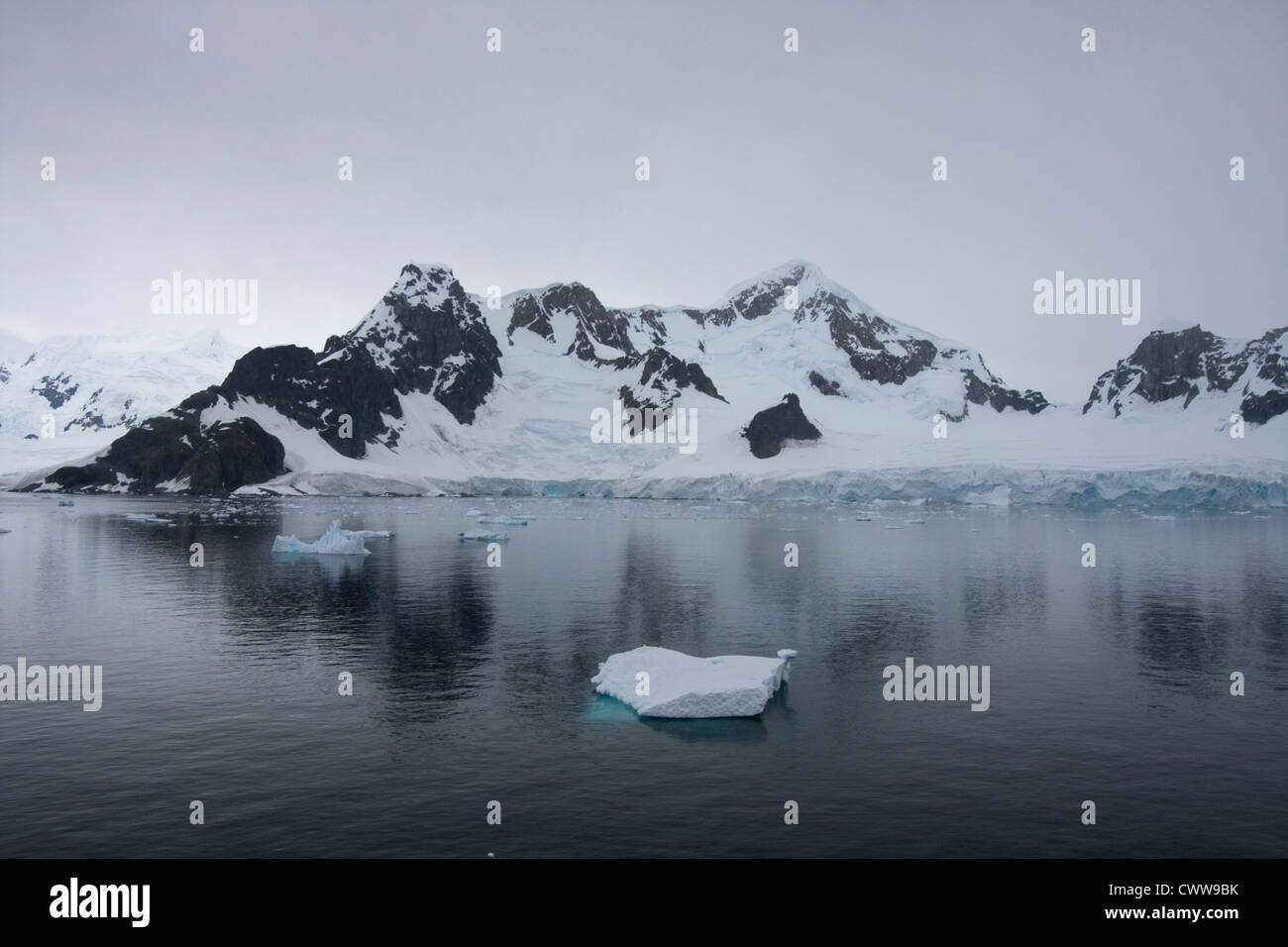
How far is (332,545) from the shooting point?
62344 mm

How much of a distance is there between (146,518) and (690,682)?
3613 inches

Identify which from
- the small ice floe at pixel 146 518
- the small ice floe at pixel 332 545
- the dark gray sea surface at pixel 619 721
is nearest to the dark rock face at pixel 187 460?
the small ice floe at pixel 146 518

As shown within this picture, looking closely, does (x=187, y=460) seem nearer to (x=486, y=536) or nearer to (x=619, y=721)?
(x=486, y=536)

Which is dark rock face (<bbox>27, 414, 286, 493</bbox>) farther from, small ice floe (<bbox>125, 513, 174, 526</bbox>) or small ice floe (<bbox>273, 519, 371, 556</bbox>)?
small ice floe (<bbox>273, 519, 371, 556</bbox>)

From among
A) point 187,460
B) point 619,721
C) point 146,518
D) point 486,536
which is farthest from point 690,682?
point 187,460

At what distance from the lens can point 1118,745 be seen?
72.4 ft

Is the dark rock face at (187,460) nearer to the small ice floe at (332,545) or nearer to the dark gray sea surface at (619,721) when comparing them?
the small ice floe at (332,545)

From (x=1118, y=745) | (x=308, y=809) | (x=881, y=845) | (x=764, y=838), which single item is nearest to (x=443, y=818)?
(x=308, y=809)

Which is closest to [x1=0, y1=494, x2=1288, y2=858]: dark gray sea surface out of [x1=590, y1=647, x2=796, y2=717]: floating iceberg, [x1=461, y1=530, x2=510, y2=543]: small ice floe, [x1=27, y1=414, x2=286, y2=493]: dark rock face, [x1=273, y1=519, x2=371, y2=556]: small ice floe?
[x1=590, y1=647, x2=796, y2=717]: floating iceberg

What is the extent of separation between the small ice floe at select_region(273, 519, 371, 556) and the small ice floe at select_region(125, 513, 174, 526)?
3769 centimetres

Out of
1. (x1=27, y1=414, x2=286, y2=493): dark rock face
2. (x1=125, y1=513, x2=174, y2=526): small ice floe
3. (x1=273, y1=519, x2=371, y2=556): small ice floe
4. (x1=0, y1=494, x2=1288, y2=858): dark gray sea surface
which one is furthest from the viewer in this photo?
(x1=27, y1=414, x2=286, y2=493): dark rock face

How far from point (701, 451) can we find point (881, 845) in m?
184

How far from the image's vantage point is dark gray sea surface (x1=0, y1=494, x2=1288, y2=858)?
1694 cm
